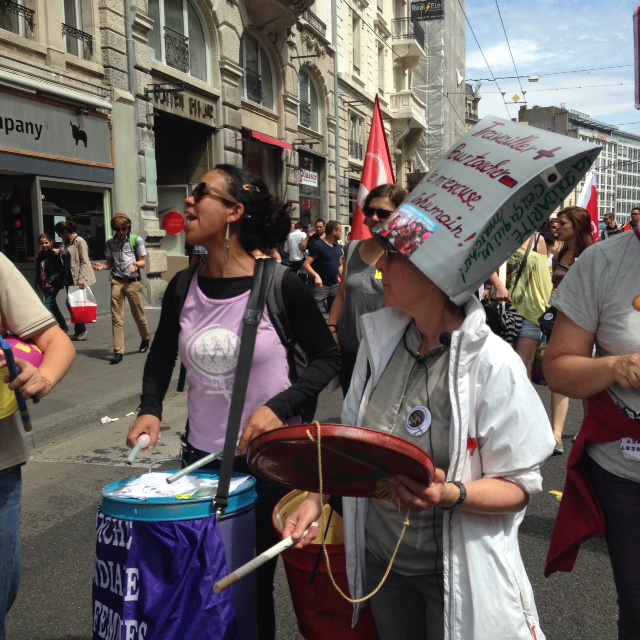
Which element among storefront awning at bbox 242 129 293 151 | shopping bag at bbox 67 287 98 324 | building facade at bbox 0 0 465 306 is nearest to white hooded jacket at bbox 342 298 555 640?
building facade at bbox 0 0 465 306

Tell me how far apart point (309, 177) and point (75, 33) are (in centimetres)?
1122

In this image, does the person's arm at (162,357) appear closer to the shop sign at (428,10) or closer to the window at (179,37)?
the window at (179,37)

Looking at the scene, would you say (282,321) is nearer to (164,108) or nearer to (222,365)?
(222,365)

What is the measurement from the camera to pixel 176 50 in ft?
50.3

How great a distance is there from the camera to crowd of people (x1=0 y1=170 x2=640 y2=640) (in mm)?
1612

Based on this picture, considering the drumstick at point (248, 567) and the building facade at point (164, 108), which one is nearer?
the drumstick at point (248, 567)

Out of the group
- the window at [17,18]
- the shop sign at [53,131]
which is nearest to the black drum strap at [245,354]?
the shop sign at [53,131]

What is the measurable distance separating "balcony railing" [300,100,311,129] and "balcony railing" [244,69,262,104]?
3074 mm

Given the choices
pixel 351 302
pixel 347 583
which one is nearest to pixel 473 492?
pixel 347 583

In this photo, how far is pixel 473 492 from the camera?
1576 millimetres

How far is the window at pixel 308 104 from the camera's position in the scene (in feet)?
73.6

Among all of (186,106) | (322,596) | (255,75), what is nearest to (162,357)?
(322,596)

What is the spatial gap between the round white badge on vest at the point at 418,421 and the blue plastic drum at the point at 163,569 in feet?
2.02

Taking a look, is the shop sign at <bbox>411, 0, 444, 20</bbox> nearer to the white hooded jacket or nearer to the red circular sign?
the red circular sign
